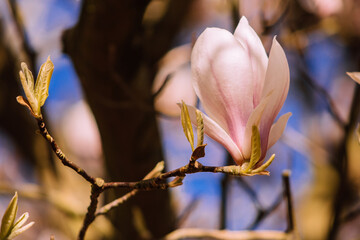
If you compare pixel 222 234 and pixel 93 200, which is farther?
pixel 222 234

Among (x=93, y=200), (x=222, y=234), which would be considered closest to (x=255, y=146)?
(x=93, y=200)

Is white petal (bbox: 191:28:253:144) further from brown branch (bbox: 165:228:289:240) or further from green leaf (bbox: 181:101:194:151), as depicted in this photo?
brown branch (bbox: 165:228:289:240)

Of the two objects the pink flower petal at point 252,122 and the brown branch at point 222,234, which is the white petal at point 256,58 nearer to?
the pink flower petal at point 252,122

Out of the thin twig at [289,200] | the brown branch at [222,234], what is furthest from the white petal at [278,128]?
the brown branch at [222,234]

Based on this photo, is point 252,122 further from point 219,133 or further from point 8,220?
point 8,220

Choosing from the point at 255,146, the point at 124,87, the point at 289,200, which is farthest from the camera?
the point at 124,87

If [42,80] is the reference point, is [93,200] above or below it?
below

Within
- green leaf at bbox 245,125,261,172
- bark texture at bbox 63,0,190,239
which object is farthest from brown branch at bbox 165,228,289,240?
green leaf at bbox 245,125,261,172
